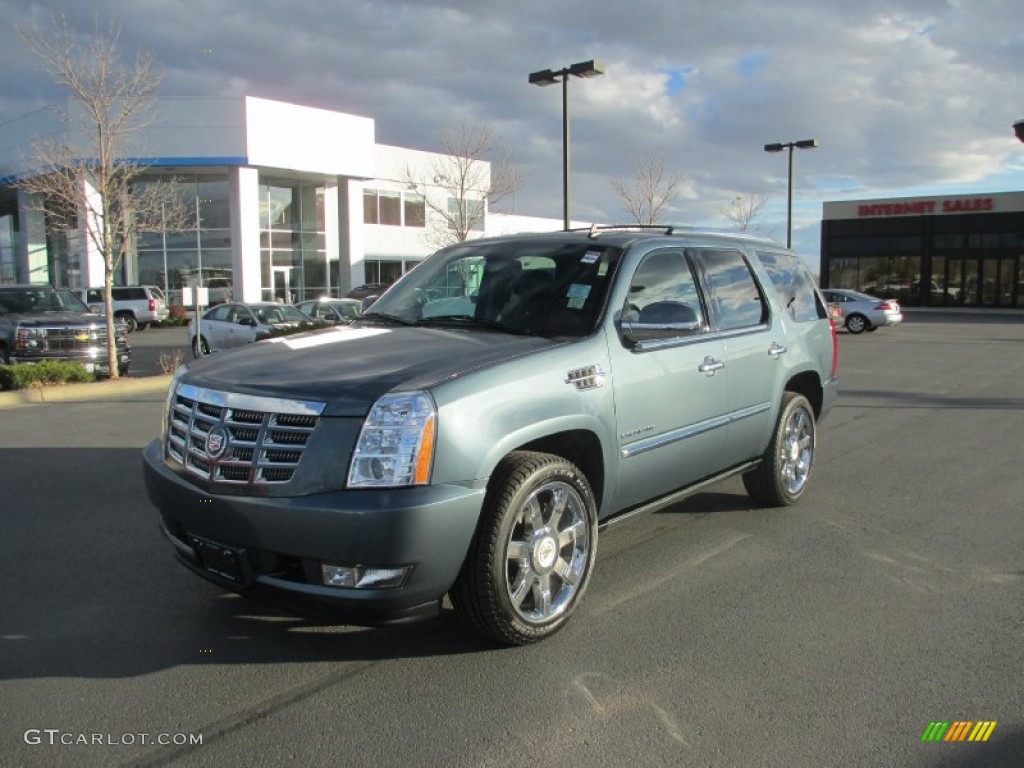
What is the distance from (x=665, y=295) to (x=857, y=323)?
25733 millimetres

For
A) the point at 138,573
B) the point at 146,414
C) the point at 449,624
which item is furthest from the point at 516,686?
the point at 146,414

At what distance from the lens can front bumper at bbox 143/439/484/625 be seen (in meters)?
3.19

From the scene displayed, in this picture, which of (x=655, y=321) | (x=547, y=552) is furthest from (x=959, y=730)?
(x=655, y=321)

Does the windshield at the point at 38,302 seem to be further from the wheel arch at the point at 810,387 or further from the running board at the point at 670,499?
the running board at the point at 670,499

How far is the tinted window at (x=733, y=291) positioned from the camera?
518cm

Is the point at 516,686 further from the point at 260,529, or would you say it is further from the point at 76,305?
the point at 76,305

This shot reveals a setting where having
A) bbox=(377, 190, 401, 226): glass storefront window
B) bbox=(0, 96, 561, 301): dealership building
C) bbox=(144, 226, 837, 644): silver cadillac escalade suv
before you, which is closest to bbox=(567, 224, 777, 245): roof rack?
bbox=(144, 226, 837, 644): silver cadillac escalade suv

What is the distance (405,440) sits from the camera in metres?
3.25

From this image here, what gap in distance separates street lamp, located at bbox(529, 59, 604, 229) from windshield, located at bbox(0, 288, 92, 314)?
9688mm

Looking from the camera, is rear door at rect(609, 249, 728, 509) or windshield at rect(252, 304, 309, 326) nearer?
rear door at rect(609, 249, 728, 509)

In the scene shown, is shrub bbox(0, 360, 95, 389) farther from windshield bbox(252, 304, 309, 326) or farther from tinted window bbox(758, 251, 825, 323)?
tinted window bbox(758, 251, 825, 323)

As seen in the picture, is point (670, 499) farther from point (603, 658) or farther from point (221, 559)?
point (221, 559)

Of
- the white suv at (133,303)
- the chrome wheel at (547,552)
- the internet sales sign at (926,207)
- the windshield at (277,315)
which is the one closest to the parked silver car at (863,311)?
the windshield at (277,315)

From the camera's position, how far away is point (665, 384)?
4461 millimetres
